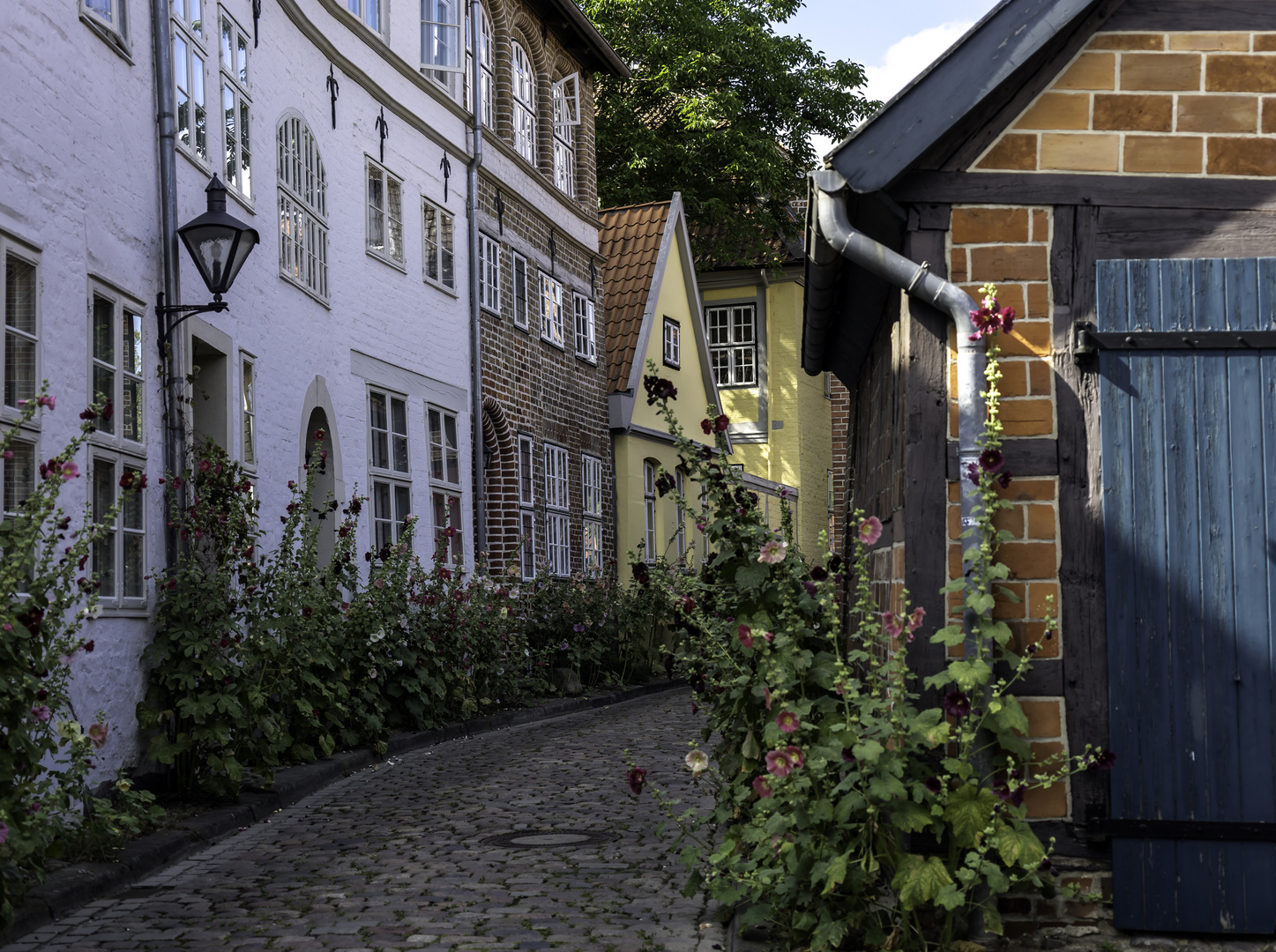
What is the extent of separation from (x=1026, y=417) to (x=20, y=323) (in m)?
4.67

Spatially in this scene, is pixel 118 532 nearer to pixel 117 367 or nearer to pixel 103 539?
pixel 103 539

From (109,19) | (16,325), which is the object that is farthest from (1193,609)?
(109,19)

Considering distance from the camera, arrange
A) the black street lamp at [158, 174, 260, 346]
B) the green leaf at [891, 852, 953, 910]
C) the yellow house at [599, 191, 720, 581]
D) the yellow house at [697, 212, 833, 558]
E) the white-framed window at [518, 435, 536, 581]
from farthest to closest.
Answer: the yellow house at [697, 212, 833, 558], the yellow house at [599, 191, 720, 581], the white-framed window at [518, 435, 536, 581], the black street lamp at [158, 174, 260, 346], the green leaf at [891, 852, 953, 910]

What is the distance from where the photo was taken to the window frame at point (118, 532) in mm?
7965

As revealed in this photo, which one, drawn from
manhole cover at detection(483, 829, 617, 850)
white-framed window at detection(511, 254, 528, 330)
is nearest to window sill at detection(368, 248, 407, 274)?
white-framed window at detection(511, 254, 528, 330)

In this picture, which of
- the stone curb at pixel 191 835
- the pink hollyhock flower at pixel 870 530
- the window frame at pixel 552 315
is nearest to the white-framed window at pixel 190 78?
the stone curb at pixel 191 835

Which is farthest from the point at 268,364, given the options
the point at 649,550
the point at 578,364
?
the point at 649,550

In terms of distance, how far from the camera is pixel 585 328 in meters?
21.2

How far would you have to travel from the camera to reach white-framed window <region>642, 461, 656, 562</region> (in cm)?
2228

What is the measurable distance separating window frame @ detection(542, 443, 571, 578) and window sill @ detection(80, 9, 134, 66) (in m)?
10.6

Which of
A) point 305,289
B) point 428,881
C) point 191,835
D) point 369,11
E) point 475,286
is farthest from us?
point 475,286

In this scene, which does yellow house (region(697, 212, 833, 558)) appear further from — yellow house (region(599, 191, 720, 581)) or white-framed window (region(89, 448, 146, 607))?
white-framed window (region(89, 448, 146, 607))

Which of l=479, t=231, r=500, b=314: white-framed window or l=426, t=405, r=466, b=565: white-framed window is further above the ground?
l=479, t=231, r=500, b=314: white-framed window

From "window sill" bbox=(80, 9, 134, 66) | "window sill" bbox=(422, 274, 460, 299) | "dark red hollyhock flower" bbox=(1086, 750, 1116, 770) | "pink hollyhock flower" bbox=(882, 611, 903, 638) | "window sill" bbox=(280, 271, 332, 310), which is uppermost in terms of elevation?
"window sill" bbox=(80, 9, 134, 66)
